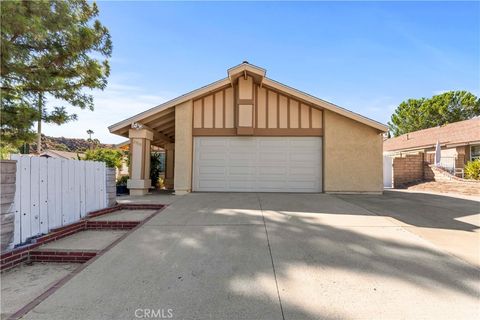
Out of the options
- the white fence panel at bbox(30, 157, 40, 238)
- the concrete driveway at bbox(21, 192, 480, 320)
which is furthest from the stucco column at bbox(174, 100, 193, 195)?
the white fence panel at bbox(30, 157, 40, 238)

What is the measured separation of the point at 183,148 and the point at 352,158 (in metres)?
6.59

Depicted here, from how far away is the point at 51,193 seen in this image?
15.9ft

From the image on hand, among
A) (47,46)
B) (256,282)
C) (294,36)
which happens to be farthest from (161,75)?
(256,282)

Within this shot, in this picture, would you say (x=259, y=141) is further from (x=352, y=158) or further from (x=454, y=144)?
(x=454, y=144)

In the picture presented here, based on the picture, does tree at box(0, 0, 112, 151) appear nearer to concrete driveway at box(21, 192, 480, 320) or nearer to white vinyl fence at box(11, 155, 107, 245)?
white vinyl fence at box(11, 155, 107, 245)

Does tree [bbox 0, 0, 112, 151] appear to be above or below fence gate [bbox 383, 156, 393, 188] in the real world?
above

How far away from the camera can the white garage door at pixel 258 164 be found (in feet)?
34.3

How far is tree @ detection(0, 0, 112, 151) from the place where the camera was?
7461 mm

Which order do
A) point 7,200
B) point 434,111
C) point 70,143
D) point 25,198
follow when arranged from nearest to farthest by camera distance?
point 7,200
point 25,198
point 434,111
point 70,143

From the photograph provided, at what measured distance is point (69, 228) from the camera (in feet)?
16.9

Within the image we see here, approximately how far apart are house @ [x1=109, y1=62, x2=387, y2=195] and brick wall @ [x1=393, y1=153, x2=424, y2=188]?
606 cm

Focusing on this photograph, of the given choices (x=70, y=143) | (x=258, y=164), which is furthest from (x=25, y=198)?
(x=70, y=143)

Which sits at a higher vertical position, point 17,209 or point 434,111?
point 434,111

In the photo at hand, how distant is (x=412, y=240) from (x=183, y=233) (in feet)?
12.8
